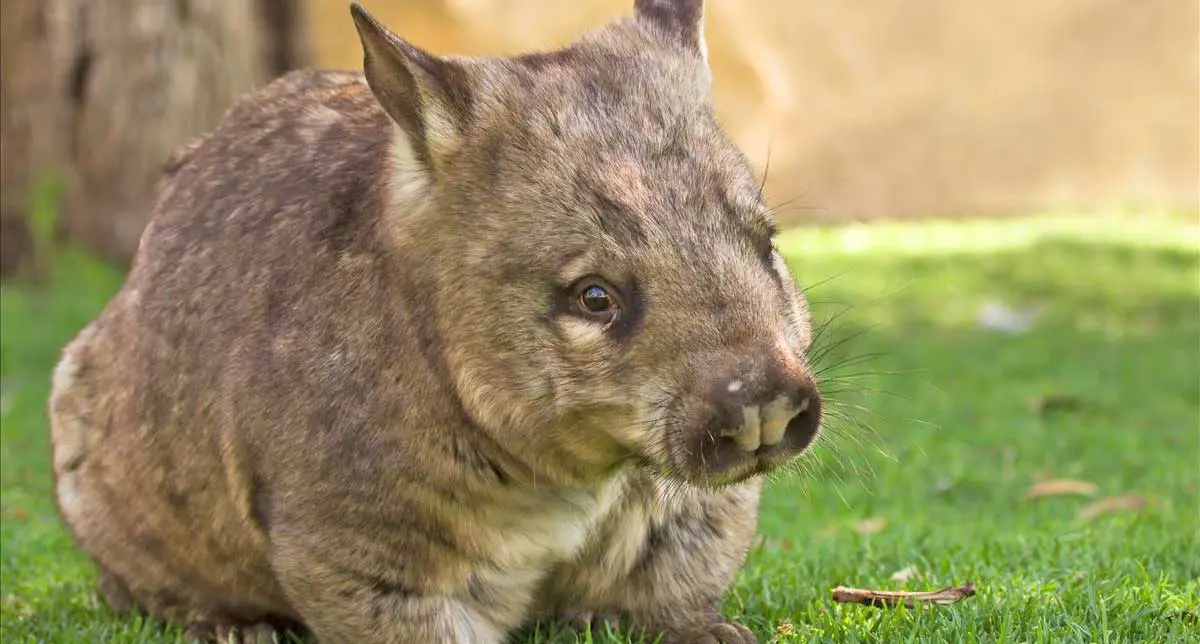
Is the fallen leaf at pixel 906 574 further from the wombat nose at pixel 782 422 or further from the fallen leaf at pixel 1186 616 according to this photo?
the wombat nose at pixel 782 422

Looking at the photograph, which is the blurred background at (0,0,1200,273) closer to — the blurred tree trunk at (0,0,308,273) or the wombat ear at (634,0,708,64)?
the blurred tree trunk at (0,0,308,273)

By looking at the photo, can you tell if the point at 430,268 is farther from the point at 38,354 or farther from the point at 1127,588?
the point at 38,354

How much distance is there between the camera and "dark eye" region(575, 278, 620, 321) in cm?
287

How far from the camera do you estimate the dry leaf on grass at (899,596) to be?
3.38 m

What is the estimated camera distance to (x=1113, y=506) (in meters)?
5.27

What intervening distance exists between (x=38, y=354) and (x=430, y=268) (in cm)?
544

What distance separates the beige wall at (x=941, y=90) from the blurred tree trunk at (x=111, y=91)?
3.95 m

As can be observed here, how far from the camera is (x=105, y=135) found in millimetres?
8727

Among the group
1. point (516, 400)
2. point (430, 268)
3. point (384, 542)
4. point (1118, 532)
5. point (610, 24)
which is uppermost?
point (610, 24)

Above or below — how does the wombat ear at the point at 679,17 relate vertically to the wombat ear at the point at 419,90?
above

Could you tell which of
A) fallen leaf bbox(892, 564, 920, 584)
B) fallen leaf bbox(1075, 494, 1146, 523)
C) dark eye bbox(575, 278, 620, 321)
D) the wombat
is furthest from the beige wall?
dark eye bbox(575, 278, 620, 321)

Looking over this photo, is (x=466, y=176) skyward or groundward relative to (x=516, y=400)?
skyward

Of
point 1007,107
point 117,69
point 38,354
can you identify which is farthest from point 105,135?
point 1007,107

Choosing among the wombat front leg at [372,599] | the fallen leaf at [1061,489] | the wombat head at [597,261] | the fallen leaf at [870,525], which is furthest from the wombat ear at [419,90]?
the fallen leaf at [1061,489]
